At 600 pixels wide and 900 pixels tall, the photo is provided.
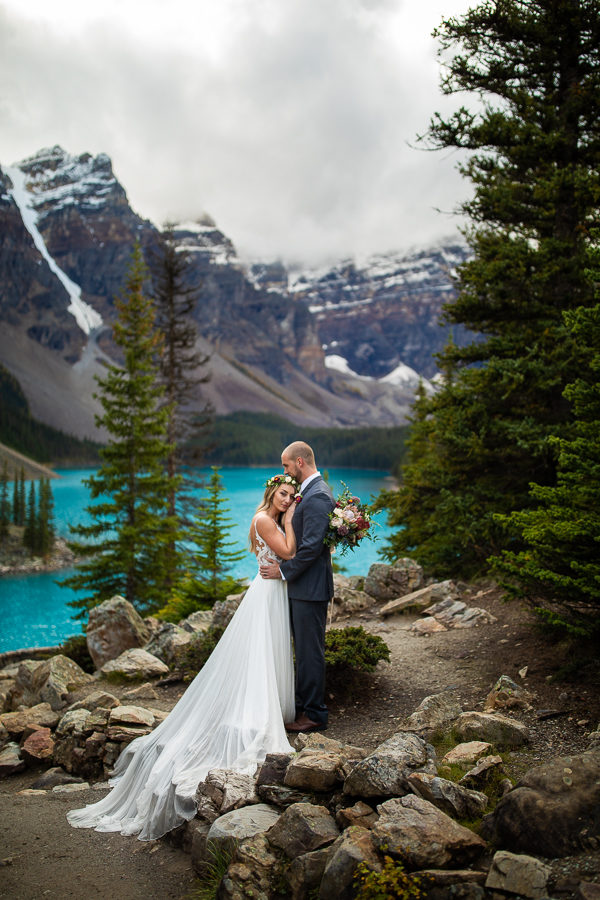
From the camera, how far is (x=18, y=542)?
2421 inches

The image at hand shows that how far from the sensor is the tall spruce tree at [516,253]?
39.8 ft

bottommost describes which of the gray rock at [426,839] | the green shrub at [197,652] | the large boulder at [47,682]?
the large boulder at [47,682]

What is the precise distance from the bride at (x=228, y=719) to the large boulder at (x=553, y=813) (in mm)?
2339

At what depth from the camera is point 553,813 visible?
3.70m

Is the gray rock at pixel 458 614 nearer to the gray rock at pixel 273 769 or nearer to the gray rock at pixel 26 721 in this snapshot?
the gray rock at pixel 273 769

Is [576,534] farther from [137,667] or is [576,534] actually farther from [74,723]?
[137,667]

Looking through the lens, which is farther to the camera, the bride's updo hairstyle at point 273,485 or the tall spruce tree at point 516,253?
the tall spruce tree at point 516,253

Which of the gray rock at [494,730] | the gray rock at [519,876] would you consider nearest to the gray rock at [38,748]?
the gray rock at [494,730]

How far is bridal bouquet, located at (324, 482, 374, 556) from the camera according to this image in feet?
21.2

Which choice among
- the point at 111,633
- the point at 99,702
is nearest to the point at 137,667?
the point at 99,702

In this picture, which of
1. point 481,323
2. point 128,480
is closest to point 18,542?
point 128,480

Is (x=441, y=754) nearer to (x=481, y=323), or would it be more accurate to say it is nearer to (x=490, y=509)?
(x=490, y=509)

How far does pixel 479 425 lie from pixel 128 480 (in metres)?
14.6

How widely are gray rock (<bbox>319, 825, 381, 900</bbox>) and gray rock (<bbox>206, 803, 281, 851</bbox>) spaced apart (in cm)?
80
